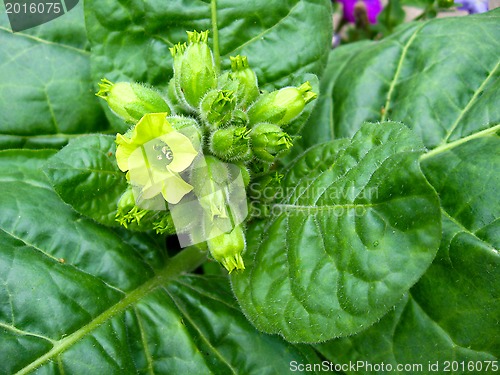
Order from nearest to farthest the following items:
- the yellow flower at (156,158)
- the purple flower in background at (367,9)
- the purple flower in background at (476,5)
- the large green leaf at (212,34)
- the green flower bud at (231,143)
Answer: the yellow flower at (156,158), the green flower bud at (231,143), the large green leaf at (212,34), the purple flower in background at (476,5), the purple flower in background at (367,9)

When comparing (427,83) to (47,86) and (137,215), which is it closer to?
(137,215)

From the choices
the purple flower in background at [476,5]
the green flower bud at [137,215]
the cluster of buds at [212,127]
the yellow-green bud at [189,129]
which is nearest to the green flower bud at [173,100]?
the cluster of buds at [212,127]

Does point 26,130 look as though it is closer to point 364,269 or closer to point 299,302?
point 299,302

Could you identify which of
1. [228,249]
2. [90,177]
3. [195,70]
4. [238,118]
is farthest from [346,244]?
[90,177]

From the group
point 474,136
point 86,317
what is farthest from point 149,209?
point 474,136

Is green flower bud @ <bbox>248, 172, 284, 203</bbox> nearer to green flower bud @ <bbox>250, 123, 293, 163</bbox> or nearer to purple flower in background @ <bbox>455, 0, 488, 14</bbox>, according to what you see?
green flower bud @ <bbox>250, 123, 293, 163</bbox>

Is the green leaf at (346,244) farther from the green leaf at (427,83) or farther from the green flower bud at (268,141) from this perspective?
the green leaf at (427,83)

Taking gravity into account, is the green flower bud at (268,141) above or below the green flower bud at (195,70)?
below
